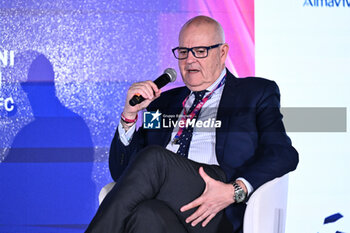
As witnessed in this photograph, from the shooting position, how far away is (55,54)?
3.26 meters

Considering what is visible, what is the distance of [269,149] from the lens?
7.50 ft

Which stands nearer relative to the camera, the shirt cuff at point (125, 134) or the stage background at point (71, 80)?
the shirt cuff at point (125, 134)

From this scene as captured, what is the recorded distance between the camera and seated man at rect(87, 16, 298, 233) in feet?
6.25

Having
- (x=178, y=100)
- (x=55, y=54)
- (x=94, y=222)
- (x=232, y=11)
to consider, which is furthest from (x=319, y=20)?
(x=94, y=222)

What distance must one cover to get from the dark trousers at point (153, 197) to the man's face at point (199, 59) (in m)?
0.68

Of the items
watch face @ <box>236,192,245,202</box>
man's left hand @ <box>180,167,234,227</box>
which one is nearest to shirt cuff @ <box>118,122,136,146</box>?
man's left hand @ <box>180,167,234,227</box>

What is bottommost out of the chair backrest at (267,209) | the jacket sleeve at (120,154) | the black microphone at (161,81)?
the chair backrest at (267,209)

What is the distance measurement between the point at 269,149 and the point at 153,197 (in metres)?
0.63

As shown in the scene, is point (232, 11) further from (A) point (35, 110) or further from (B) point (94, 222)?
(B) point (94, 222)

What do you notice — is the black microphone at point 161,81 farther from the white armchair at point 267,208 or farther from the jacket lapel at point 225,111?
the white armchair at point 267,208

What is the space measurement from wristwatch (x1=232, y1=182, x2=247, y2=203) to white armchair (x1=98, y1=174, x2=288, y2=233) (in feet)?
0.21

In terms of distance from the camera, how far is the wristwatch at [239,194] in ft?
7.03

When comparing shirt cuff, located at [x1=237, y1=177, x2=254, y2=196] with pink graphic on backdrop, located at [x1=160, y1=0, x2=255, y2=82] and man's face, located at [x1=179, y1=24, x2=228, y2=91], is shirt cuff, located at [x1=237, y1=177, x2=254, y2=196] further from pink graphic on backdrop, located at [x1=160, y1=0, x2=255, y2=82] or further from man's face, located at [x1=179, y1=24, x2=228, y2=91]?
pink graphic on backdrop, located at [x1=160, y1=0, x2=255, y2=82]

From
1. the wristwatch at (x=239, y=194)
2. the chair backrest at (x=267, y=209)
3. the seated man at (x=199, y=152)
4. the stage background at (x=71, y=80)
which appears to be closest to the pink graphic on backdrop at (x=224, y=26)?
the stage background at (x=71, y=80)
